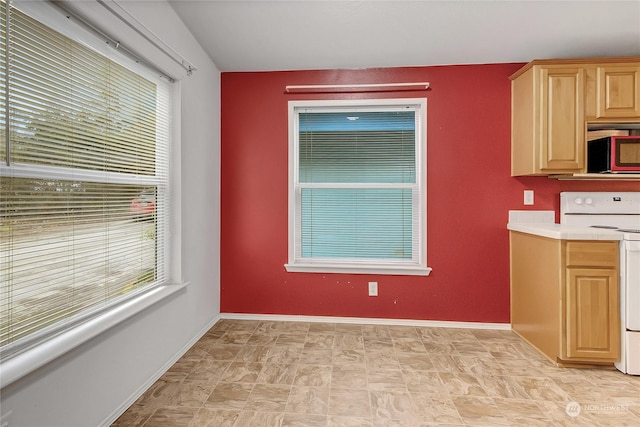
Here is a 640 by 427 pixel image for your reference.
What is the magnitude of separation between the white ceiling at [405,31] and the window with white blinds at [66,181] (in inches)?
32.9

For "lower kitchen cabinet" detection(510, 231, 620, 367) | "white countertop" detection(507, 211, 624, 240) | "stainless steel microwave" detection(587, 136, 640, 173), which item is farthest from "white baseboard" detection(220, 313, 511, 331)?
"stainless steel microwave" detection(587, 136, 640, 173)

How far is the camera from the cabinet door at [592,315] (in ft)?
7.16

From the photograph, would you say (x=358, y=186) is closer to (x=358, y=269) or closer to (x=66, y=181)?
(x=358, y=269)

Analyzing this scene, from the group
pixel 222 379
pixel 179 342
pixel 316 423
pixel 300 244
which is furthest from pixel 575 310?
pixel 179 342

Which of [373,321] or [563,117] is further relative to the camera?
[373,321]

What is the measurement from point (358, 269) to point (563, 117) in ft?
6.78

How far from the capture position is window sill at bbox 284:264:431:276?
3.03m

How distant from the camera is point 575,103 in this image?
2521 millimetres

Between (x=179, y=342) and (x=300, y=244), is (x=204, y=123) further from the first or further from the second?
(x=179, y=342)

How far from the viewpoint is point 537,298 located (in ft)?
8.28

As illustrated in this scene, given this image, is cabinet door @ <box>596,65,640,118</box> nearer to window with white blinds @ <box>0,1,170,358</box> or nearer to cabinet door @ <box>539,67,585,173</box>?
cabinet door @ <box>539,67,585,173</box>

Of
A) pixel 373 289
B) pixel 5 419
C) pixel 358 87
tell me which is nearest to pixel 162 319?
pixel 5 419

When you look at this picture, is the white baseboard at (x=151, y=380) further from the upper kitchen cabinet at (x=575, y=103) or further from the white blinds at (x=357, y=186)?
the upper kitchen cabinet at (x=575, y=103)

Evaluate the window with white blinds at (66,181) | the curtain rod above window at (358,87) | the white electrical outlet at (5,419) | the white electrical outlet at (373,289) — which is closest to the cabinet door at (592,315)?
the white electrical outlet at (373,289)
